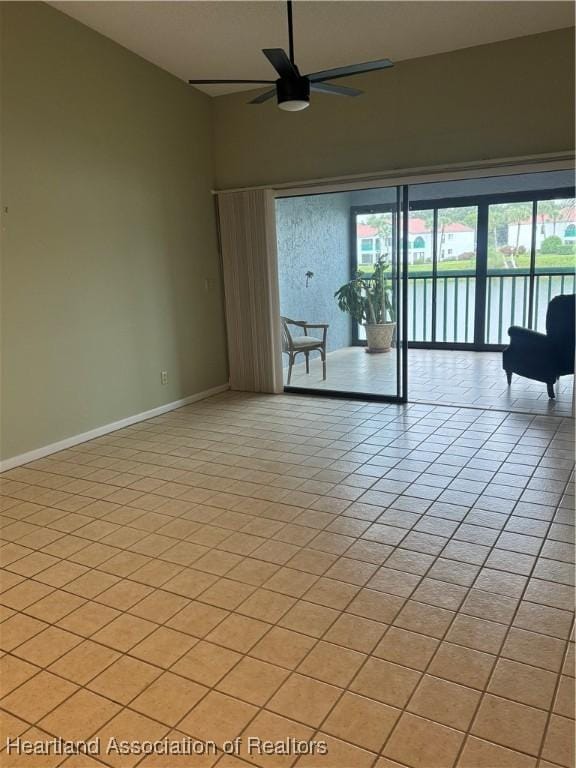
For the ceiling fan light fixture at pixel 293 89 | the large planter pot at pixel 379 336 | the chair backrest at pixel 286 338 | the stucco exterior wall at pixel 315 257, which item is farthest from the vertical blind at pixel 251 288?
the ceiling fan light fixture at pixel 293 89

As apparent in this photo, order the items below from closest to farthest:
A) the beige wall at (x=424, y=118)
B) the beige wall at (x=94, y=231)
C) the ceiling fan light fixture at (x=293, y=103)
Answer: the ceiling fan light fixture at (x=293, y=103) → the beige wall at (x=94, y=231) → the beige wall at (x=424, y=118)

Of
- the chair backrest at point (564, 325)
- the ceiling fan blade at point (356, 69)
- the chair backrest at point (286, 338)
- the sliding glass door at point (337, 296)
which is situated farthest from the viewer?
the chair backrest at point (286, 338)

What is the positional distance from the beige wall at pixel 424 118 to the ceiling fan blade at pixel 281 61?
2051mm

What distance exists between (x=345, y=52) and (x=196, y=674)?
4626 mm

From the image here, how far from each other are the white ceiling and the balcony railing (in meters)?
4.02

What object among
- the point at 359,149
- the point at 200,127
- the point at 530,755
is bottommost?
the point at 530,755

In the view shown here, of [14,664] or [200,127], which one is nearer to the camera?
[14,664]

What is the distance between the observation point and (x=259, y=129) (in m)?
5.48

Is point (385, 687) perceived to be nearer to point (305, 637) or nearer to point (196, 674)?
point (305, 637)

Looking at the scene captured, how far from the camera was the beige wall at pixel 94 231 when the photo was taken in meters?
3.85

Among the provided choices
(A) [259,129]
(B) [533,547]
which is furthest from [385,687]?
(A) [259,129]

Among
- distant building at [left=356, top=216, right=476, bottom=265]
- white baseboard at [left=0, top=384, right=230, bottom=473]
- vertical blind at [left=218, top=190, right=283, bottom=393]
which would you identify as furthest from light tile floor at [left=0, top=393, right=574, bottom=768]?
distant building at [left=356, top=216, right=476, bottom=265]

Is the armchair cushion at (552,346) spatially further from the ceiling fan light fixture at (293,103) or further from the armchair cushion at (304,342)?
the ceiling fan light fixture at (293,103)

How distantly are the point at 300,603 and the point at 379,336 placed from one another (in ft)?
14.5
